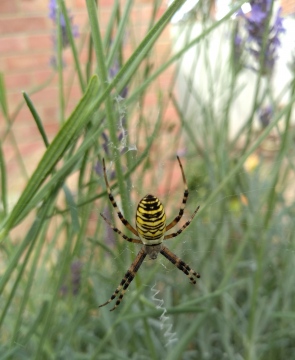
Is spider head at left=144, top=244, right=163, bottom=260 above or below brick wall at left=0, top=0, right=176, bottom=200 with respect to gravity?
below

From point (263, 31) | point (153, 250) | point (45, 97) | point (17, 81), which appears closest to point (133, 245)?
point (153, 250)

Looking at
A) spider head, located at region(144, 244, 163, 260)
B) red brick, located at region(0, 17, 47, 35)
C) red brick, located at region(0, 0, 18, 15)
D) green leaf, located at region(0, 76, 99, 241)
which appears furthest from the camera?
red brick, located at region(0, 17, 47, 35)

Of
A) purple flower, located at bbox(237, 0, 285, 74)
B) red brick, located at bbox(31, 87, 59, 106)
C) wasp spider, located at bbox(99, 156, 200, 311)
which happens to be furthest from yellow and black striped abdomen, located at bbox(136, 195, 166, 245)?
red brick, located at bbox(31, 87, 59, 106)

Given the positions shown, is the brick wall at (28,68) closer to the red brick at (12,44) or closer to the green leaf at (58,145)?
the red brick at (12,44)

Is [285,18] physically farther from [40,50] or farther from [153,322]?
[40,50]

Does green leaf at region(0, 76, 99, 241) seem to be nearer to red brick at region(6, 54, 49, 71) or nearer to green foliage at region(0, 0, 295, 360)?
green foliage at region(0, 0, 295, 360)

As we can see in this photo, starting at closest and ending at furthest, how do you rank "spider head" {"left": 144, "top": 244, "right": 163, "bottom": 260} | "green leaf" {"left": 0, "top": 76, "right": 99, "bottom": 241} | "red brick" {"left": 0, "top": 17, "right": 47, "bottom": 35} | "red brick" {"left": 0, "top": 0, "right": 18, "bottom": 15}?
1. "green leaf" {"left": 0, "top": 76, "right": 99, "bottom": 241}
2. "spider head" {"left": 144, "top": 244, "right": 163, "bottom": 260}
3. "red brick" {"left": 0, "top": 0, "right": 18, "bottom": 15}
4. "red brick" {"left": 0, "top": 17, "right": 47, "bottom": 35}

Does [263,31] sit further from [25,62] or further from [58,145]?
[25,62]
